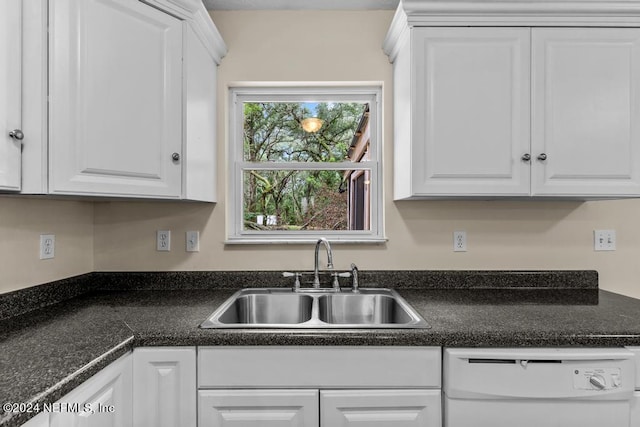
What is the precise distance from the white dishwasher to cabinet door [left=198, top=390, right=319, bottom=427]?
0.50 meters

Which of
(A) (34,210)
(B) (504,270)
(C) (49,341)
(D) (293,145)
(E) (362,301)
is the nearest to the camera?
(C) (49,341)

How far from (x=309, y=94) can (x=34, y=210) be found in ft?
4.69

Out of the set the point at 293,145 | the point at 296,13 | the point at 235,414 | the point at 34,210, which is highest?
Result: the point at 296,13

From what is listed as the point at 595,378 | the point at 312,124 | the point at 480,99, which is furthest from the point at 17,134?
the point at 595,378

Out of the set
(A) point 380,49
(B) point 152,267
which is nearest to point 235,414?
(B) point 152,267

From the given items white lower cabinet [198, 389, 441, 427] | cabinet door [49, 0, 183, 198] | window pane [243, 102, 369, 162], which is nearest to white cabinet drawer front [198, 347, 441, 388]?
white lower cabinet [198, 389, 441, 427]

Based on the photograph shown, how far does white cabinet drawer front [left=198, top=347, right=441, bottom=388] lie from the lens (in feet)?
4.05

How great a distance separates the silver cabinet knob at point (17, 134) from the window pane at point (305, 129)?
3.67 ft

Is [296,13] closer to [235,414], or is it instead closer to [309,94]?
[309,94]

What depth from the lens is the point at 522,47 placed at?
5.26 ft

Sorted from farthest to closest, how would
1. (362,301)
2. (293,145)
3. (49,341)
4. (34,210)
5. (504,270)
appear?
(293,145), (504,270), (362,301), (34,210), (49,341)

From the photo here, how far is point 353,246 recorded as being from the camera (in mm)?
1982

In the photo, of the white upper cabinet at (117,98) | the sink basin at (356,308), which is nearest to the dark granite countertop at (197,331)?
the sink basin at (356,308)

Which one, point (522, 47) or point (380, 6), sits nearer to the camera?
point (522, 47)
